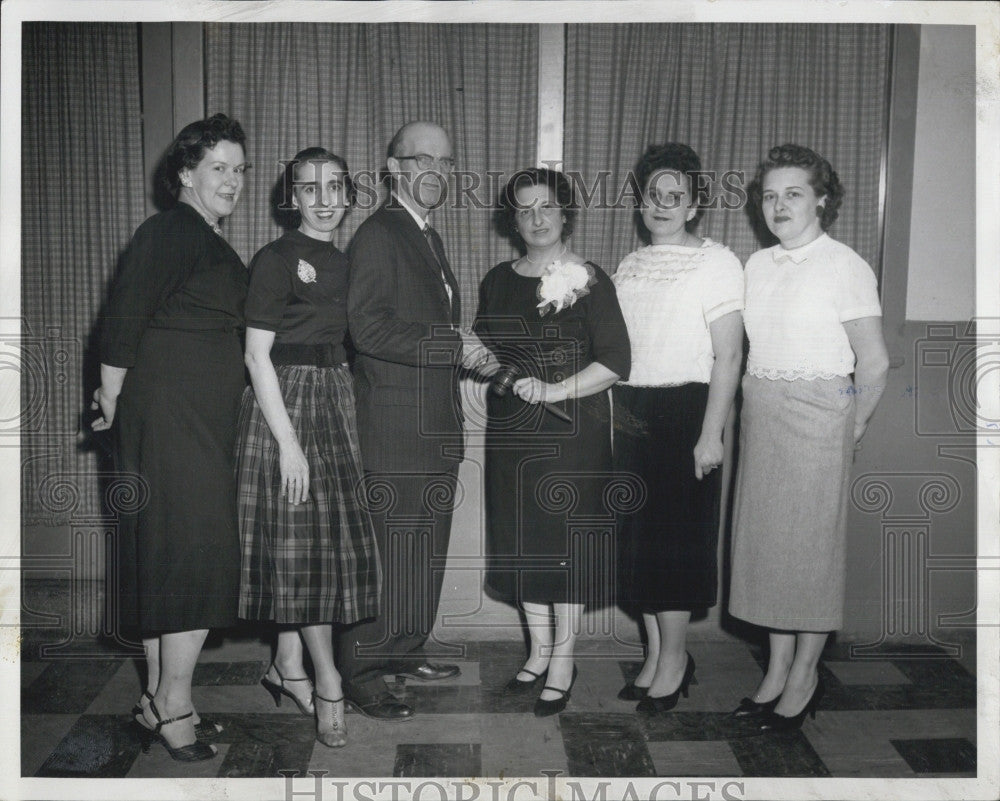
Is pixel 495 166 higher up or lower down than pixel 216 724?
higher up

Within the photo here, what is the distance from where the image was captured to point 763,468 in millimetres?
2635

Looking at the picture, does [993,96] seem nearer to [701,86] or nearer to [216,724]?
[701,86]

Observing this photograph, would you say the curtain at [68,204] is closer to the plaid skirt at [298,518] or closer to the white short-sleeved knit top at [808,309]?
the plaid skirt at [298,518]

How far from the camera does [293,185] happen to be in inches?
103

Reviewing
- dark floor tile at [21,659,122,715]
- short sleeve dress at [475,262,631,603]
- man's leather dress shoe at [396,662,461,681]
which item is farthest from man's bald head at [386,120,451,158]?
dark floor tile at [21,659,122,715]

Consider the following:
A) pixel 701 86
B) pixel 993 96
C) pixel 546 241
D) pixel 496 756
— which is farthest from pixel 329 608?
pixel 993 96

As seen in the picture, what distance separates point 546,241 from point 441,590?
3.43 ft

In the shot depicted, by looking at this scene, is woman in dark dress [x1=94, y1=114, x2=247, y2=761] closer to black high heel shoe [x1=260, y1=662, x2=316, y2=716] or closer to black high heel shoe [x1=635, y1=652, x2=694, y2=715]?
black high heel shoe [x1=260, y1=662, x2=316, y2=716]

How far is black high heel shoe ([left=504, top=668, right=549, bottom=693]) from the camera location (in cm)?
275

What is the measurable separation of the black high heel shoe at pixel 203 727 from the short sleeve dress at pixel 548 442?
0.90m

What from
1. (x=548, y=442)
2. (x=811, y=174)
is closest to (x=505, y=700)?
(x=548, y=442)

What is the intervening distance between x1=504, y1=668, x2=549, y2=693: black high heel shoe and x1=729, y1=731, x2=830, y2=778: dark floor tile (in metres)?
0.56

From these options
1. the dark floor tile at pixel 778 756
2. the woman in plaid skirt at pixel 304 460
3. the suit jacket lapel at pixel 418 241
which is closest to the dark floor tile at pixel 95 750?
the woman in plaid skirt at pixel 304 460

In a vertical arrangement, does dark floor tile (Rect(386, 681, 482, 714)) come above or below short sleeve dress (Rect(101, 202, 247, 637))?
below
